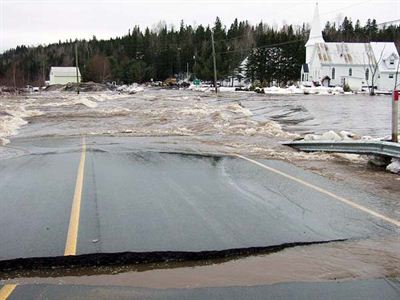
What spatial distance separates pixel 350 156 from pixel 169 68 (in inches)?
5622

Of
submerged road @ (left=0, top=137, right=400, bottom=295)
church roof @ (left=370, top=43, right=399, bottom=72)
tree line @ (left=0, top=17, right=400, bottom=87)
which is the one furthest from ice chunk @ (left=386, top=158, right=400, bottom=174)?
tree line @ (left=0, top=17, right=400, bottom=87)

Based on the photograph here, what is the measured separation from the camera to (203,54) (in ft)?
372

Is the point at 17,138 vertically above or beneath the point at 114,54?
beneath

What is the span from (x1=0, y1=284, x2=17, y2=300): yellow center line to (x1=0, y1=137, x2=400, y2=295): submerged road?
0.07ft

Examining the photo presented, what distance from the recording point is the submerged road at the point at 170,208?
5828 millimetres

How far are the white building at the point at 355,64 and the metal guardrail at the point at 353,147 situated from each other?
81135mm

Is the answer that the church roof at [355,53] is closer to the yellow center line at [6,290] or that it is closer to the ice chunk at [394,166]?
the ice chunk at [394,166]

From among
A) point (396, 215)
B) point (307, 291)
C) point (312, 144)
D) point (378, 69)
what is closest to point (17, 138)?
point (312, 144)

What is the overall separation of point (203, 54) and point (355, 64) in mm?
33944

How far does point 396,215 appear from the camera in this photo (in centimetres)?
734

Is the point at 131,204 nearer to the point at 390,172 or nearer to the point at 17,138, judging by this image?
the point at 390,172

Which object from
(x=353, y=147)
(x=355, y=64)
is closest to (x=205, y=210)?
(x=353, y=147)

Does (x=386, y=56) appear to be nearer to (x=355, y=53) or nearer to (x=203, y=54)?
(x=355, y=53)


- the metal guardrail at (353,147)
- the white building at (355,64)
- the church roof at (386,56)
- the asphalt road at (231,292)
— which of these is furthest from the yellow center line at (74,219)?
the church roof at (386,56)
